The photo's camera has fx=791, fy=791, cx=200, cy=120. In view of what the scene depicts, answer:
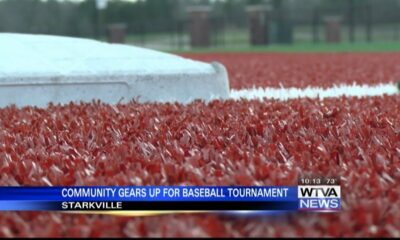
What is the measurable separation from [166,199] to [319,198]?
0.51m

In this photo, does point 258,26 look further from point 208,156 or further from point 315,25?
point 208,156

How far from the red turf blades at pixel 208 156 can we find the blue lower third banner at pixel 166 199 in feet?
0.22

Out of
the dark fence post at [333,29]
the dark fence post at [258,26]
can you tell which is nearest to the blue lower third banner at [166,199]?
the dark fence post at [258,26]

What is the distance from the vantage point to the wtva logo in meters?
2.57

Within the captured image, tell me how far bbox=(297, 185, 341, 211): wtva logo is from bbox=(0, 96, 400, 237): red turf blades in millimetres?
49

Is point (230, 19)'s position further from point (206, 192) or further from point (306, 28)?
point (206, 192)

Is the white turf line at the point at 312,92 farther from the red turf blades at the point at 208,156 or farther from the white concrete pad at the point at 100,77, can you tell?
the red turf blades at the point at 208,156

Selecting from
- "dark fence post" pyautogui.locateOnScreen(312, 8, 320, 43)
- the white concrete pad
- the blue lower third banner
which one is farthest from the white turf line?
"dark fence post" pyautogui.locateOnScreen(312, 8, 320, 43)

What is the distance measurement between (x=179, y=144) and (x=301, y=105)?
2.13 m

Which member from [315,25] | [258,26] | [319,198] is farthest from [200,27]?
[319,198]

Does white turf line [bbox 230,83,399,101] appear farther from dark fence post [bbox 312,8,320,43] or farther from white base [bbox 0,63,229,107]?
dark fence post [bbox 312,8,320,43]

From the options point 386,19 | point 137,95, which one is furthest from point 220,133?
point 386,19

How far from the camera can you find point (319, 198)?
2641mm

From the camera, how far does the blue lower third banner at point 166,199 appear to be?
2.56 m
